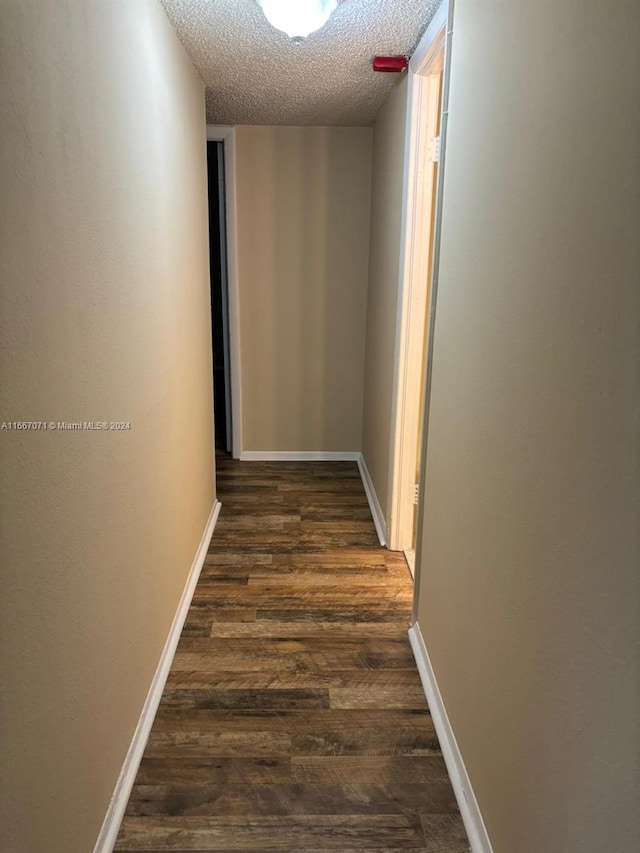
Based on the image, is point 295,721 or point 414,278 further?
point 414,278

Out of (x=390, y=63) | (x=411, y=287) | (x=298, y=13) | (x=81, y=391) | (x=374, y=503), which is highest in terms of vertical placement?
(x=390, y=63)

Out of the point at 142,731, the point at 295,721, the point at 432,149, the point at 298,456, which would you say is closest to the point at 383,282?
the point at 432,149

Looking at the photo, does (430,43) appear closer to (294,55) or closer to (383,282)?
(294,55)

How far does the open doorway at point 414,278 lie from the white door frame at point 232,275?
1.64 m

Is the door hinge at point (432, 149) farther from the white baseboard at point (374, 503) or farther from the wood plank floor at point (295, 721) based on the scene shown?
the wood plank floor at point (295, 721)

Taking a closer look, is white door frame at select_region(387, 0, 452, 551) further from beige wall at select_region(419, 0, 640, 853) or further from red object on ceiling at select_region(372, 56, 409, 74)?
beige wall at select_region(419, 0, 640, 853)

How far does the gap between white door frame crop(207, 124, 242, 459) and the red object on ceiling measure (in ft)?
5.03

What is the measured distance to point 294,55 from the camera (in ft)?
7.93

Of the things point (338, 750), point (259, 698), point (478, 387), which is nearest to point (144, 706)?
point (259, 698)

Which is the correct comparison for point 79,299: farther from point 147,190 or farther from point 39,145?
point 147,190

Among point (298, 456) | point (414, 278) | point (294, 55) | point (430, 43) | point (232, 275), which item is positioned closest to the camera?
point (430, 43)

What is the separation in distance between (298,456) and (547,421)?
11.0 ft

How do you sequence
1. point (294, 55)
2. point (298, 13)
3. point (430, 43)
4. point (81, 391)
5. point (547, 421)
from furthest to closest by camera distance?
1. point (294, 55)
2. point (430, 43)
3. point (298, 13)
4. point (81, 391)
5. point (547, 421)

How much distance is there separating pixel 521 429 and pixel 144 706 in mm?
1393
